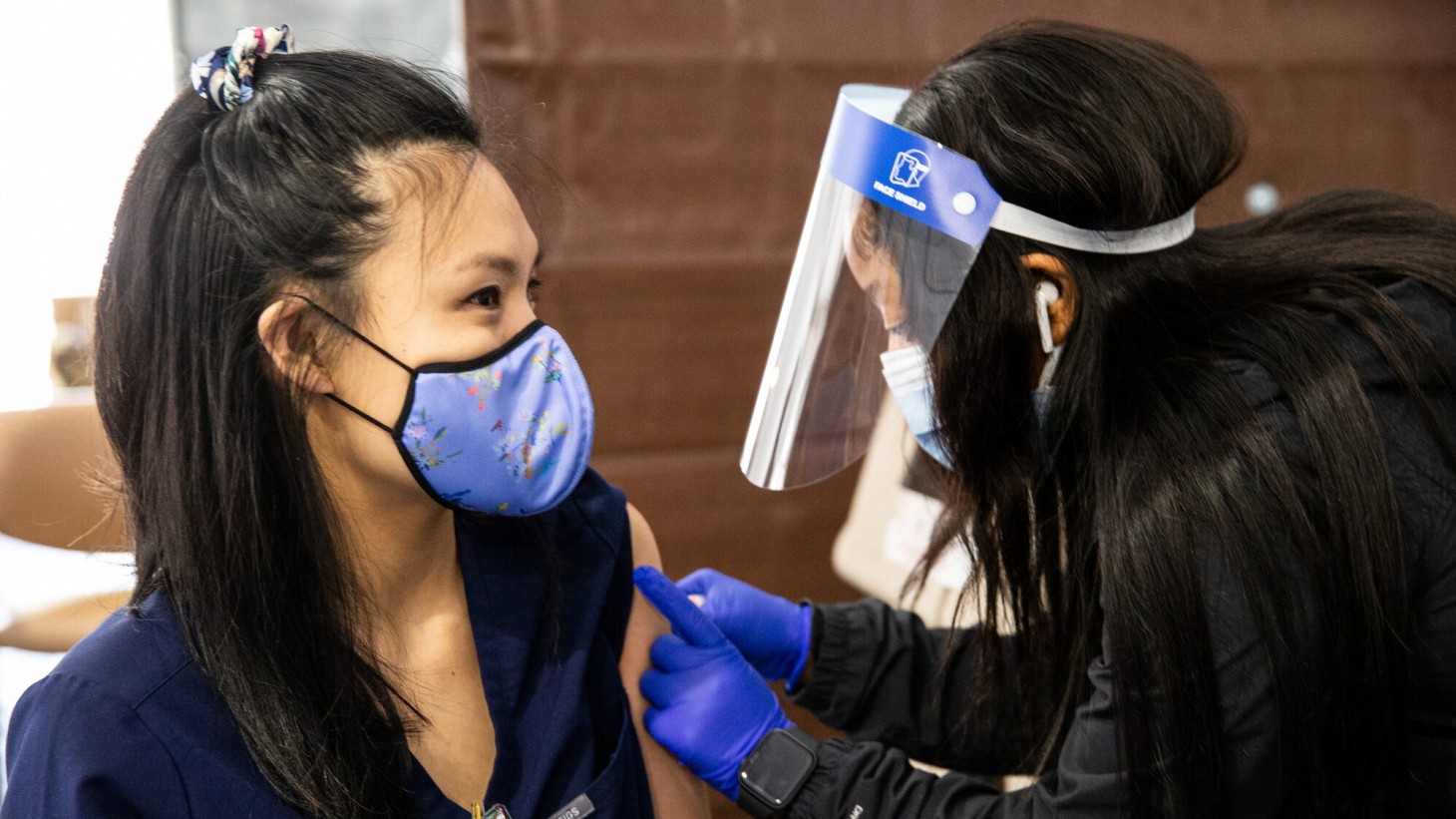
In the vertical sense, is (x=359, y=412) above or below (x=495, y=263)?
below

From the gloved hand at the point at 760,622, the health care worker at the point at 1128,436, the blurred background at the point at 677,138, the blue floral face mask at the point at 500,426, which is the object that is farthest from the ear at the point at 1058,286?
the blurred background at the point at 677,138

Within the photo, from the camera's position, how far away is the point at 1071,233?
4.24 ft

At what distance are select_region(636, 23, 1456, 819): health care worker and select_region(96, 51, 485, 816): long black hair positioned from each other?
1.46 feet

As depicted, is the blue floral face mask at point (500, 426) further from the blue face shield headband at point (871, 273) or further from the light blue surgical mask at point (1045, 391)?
the light blue surgical mask at point (1045, 391)

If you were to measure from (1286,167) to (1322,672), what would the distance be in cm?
197

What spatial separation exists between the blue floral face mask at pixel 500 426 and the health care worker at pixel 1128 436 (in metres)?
0.30

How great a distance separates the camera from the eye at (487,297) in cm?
120

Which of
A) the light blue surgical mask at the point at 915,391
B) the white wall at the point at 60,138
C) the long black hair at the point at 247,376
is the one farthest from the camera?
the white wall at the point at 60,138

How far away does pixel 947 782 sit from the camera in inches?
55.1

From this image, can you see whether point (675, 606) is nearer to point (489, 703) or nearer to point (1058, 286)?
point (489, 703)

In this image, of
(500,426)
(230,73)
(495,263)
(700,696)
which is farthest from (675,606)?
(230,73)

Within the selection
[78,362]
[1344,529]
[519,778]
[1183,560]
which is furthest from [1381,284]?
[78,362]

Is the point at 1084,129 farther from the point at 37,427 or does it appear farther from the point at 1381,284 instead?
the point at 37,427

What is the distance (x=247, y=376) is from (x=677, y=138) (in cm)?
144
